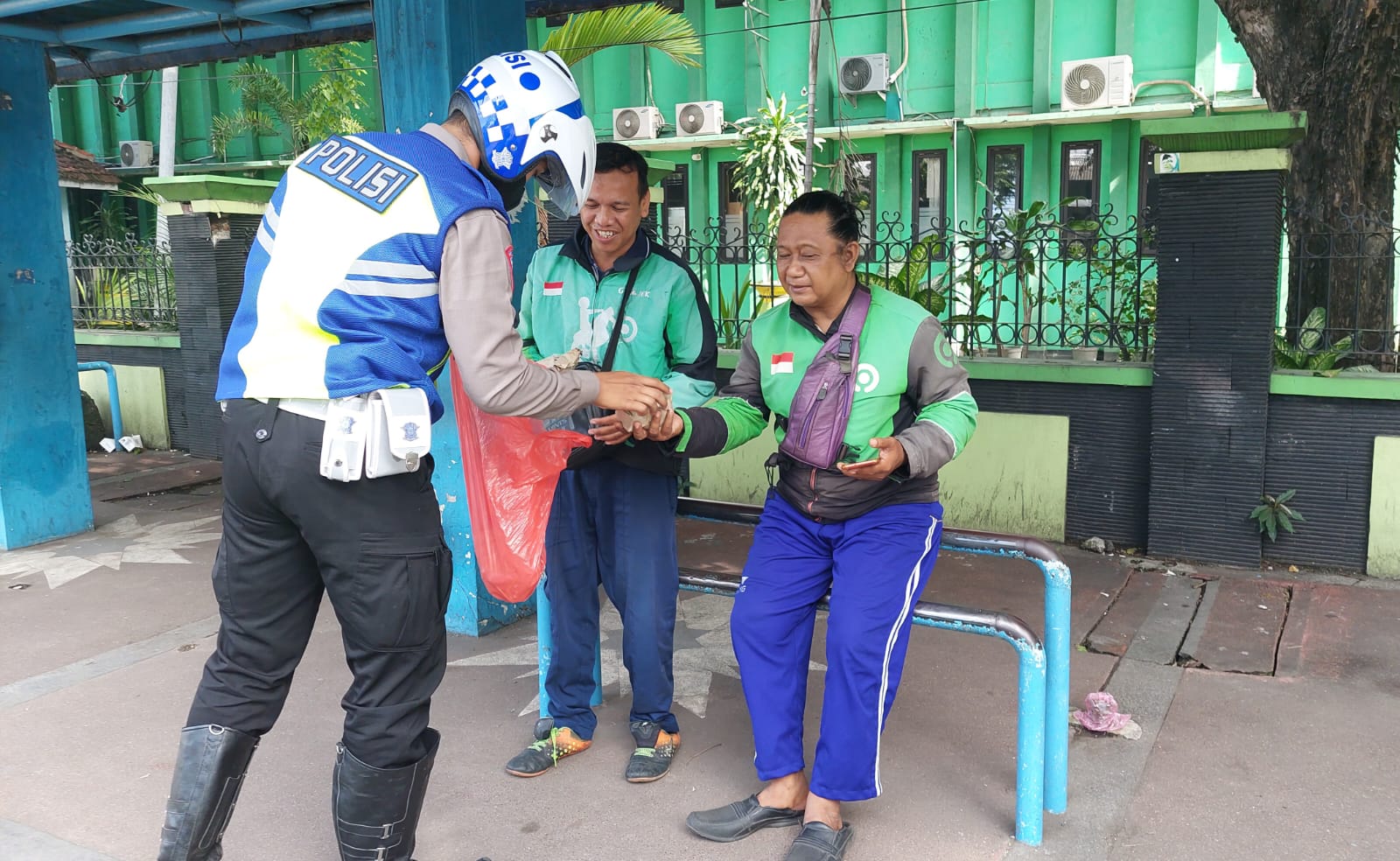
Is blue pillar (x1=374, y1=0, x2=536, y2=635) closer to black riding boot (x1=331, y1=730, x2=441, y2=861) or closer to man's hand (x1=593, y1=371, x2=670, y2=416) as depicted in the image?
man's hand (x1=593, y1=371, x2=670, y2=416)

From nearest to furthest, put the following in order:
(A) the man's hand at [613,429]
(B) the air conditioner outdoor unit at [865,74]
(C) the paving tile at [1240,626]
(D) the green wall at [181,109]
A: (A) the man's hand at [613,429] → (C) the paving tile at [1240,626] → (B) the air conditioner outdoor unit at [865,74] → (D) the green wall at [181,109]

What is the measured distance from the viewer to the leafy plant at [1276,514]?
553 cm

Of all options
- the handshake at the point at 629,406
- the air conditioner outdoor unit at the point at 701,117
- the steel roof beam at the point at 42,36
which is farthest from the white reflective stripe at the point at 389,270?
the air conditioner outdoor unit at the point at 701,117

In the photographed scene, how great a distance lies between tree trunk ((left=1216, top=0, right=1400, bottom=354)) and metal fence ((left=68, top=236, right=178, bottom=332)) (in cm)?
810

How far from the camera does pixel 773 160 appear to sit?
42.6 ft

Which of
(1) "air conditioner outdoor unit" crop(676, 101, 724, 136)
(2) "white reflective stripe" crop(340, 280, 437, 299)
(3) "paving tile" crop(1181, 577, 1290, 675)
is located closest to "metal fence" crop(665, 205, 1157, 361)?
(3) "paving tile" crop(1181, 577, 1290, 675)

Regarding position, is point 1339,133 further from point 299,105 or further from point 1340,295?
point 299,105

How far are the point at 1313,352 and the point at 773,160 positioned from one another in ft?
26.6

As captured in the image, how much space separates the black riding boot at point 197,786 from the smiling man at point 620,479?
1136 millimetres

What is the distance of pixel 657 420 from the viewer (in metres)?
3.12

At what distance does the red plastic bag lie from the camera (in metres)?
2.93

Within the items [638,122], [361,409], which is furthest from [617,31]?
[638,122]

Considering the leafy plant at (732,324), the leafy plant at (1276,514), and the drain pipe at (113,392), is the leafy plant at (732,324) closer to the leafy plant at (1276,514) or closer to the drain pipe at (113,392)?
the leafy plant at (1276,514)

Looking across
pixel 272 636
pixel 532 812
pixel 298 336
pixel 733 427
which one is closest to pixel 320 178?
pixel 298 336
